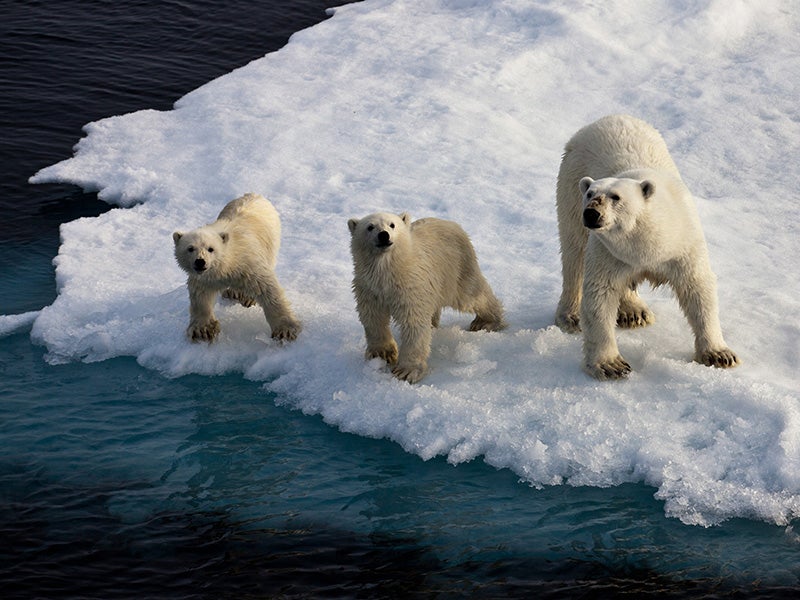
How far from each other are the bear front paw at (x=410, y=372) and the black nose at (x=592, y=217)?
161 centimetres

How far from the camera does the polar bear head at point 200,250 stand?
24.1 feet

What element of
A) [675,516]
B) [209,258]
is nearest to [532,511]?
[675,516]

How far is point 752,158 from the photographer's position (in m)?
10.6

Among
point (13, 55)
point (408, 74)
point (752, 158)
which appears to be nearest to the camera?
point (752, 158)

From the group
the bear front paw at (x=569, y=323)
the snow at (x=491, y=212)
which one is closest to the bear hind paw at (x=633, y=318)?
the snow at (x=491, y=212)

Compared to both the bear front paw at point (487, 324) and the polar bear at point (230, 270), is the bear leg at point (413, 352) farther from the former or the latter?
the polar bear at point (230, 270)

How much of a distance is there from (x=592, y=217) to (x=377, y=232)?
1352mm

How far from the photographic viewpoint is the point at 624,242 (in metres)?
6.37

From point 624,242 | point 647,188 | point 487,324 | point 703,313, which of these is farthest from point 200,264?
point 703,313

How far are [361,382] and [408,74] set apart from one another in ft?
20.0

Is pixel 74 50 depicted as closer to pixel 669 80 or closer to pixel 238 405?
pixel 669 80

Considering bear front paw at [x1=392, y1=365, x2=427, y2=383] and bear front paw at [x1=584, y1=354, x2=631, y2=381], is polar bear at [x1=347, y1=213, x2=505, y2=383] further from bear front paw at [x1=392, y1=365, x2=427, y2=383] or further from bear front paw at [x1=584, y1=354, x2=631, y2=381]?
bear front paw at [x1=584, y1=354, x2=631, y2=381]

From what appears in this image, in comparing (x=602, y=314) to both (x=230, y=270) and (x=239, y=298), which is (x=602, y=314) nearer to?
(x=230, y=270)

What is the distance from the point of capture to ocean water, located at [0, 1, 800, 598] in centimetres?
561
